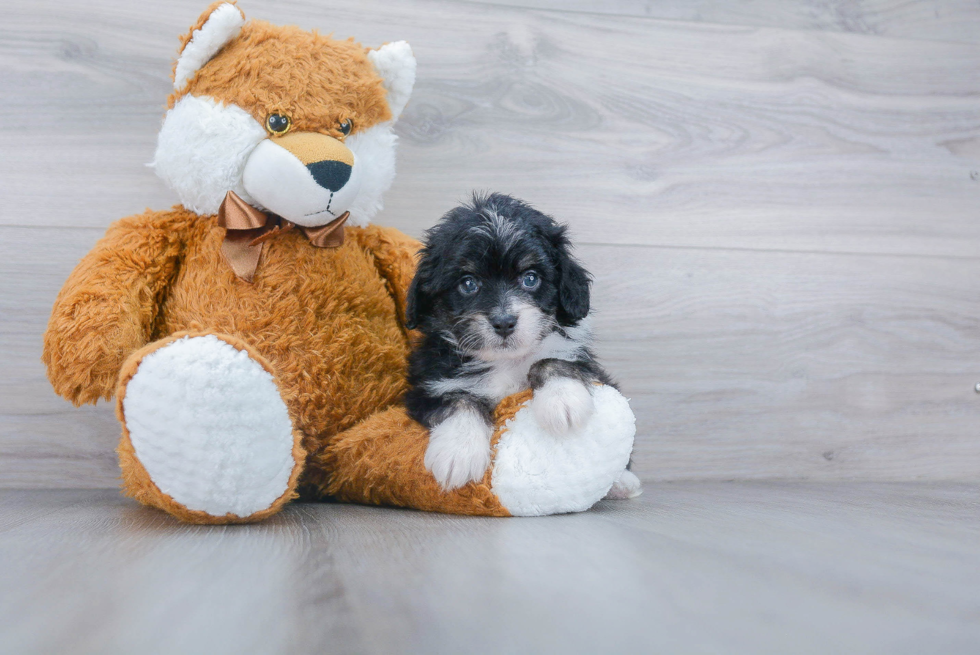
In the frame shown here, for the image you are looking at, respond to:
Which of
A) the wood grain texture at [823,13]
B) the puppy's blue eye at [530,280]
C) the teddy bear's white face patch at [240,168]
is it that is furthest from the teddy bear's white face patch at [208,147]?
the wood grain texture at [823,13]

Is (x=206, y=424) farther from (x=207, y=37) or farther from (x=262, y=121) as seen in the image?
(x=207, y=37)

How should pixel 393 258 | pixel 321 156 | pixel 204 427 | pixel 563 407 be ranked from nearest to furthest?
1. pixel 204 427
2. pixel 563 407
3. pixel 321 156
4. pixel 393 258

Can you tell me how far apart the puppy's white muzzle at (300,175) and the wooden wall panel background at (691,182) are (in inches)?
21.4

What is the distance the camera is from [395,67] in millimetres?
1570

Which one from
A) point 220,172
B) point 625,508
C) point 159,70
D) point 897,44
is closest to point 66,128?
point 159,70

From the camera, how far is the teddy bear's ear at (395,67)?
1561 millimetres

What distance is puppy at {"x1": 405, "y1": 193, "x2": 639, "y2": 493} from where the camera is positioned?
129cm

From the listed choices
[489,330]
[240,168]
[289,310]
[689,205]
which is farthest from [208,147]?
[689,205]

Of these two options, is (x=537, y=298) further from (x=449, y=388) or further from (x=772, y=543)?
(x=772, y=543)

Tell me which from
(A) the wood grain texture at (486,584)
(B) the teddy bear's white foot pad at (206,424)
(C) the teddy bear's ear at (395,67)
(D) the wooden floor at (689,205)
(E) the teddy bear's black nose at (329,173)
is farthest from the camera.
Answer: (D) the wooden floor at (689,205)

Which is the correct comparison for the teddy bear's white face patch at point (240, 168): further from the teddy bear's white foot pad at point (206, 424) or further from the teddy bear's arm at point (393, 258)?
the teddy bear's white foot pad at point (206, 424)

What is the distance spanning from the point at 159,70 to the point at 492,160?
903mm

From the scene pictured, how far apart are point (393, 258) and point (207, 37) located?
588mm

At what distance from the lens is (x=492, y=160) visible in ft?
6.65
